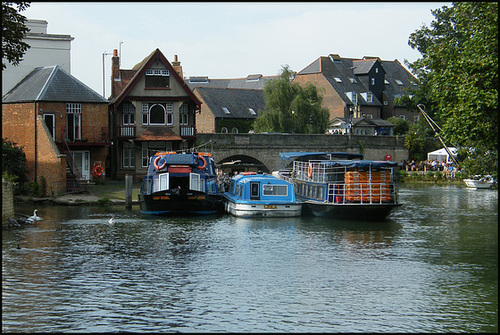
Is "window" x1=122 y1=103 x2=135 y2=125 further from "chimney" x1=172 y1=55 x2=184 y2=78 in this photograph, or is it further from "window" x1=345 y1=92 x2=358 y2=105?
"window" x1=345 y1=92 x2=358 y2=105

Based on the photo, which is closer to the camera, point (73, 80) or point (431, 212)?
point (431, 212)

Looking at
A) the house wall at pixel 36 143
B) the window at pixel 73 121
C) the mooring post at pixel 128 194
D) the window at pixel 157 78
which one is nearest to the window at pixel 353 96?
the window at pixel 157 78

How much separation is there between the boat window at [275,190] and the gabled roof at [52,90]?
1898 centimetres

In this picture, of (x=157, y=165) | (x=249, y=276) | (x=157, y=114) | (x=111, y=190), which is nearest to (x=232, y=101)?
(x=157, y=114)

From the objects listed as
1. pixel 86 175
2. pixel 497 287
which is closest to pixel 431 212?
pixel 497 287

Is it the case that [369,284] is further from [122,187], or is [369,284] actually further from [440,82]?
[122,187]

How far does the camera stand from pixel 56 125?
51.1 meters

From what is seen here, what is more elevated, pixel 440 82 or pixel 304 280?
pixel 440 82

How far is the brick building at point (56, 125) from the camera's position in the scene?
46.8m

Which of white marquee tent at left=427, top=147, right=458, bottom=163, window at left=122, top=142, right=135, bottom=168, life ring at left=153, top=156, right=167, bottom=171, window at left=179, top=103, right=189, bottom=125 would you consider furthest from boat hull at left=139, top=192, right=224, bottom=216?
white marquee tent at left=427, top=147, right=458, bottom=163

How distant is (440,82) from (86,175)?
1319 inches

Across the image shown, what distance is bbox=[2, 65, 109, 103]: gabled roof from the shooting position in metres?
50.9

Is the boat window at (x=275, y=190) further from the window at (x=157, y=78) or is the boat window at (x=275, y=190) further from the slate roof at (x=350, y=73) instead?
the slate roof at (x=350, y=73)

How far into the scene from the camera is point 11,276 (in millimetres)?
22297
